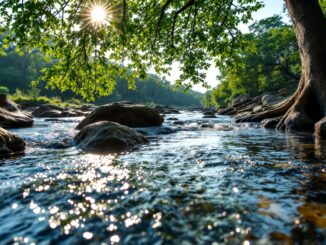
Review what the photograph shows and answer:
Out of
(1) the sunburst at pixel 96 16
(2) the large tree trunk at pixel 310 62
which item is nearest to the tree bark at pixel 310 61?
(2) the large tree trunk at pixel 310 62

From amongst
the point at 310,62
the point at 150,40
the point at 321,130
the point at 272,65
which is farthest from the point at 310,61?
the point at 272,65

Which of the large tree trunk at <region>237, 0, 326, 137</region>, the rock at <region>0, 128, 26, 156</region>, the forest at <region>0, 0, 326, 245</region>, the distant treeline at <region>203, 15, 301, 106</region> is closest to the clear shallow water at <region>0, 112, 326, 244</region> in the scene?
the forest at <region>0, 0, 326, 245</region>

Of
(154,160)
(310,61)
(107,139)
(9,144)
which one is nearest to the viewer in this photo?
(154,160)

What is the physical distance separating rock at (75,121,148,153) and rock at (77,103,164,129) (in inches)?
197

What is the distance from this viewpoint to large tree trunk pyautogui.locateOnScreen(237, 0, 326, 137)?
33.4 feet

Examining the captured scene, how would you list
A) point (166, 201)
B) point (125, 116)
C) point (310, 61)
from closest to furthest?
1. point (166, 201)
2. point (310, 61)
3. point (125, 116)

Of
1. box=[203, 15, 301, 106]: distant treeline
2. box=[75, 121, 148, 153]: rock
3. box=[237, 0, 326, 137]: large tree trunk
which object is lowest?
box=[75, 121, 148, 153]: rock

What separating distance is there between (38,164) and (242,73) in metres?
54.0

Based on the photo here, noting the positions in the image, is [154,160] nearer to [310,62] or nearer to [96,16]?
[96,16]

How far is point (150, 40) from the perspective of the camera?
12.1 meters

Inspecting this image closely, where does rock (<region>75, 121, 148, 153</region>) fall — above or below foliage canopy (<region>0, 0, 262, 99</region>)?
below

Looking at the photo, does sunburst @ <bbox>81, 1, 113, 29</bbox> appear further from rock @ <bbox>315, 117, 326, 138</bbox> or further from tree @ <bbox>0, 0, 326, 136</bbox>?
rock @ <bbox>315, 117, 326, 138</bbox>

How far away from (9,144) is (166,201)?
18.0ft

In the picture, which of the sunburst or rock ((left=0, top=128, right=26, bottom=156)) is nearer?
rock ((left=0, top=128, right=26, bottom=156))
